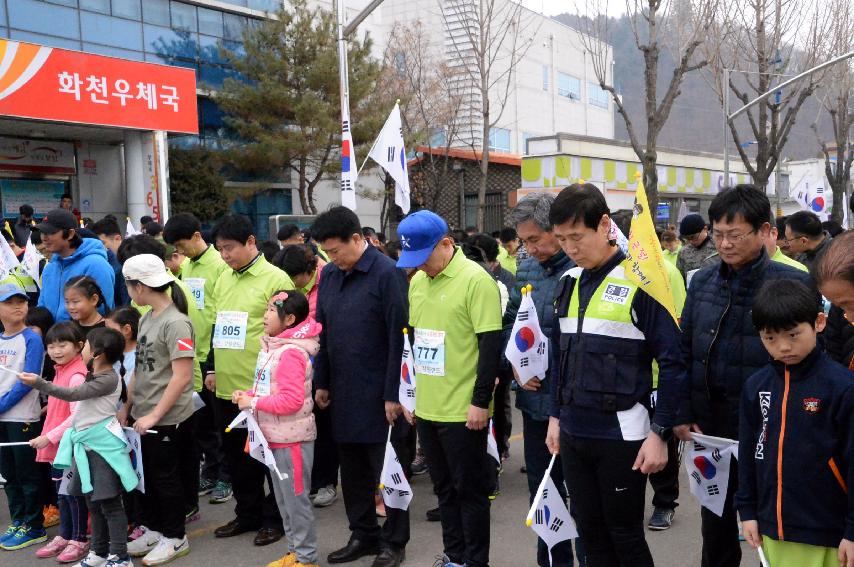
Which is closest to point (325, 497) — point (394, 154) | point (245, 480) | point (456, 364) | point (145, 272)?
point (245, 480)

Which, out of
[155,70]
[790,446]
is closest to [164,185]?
[155,70]

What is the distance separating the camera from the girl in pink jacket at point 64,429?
15.7ft

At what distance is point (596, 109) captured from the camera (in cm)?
4609

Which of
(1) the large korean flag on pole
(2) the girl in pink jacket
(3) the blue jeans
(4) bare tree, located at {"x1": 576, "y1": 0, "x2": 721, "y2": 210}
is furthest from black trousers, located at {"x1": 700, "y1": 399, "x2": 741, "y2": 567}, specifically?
(4) bare tree, located at {"x1": 576, "y1": 0, "x2": 721, "y2": 210}

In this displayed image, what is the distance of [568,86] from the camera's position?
42.5 m

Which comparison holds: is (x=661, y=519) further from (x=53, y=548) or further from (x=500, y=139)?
(x=500, y=139)

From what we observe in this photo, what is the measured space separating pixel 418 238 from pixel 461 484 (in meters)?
1.31

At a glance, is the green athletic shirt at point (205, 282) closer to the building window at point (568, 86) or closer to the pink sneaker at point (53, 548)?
the pink sneaker at point (53, 548)

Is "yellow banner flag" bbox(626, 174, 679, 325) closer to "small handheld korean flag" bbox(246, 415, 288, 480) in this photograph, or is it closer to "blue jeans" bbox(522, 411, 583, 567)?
"blue jeans" bbox(522, 411, 583, 567)

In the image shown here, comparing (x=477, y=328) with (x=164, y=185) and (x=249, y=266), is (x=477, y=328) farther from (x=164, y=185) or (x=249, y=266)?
(x=164, y=185)

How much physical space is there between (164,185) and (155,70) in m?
2.69

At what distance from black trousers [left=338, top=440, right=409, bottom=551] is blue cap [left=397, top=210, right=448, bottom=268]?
121 cm

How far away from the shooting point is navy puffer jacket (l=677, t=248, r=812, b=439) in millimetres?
3141

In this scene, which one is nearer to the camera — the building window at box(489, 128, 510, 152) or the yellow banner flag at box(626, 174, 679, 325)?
the yellow banner flag at box(626, 174, 679, 325)
